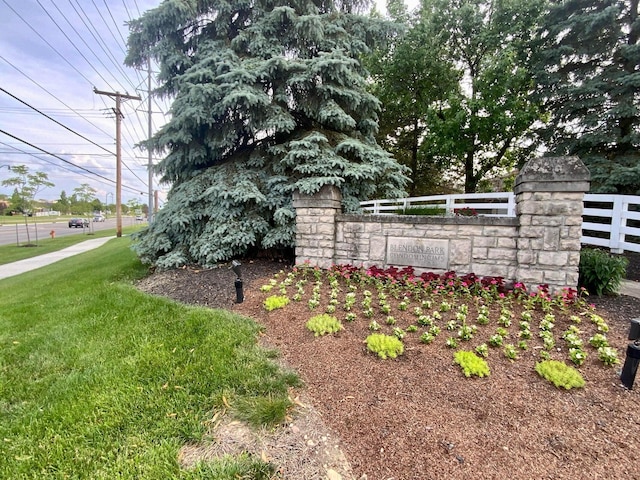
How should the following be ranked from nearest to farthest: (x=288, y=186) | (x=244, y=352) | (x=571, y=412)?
(x=571, y=412), (x=244, y=352), (x=288, y=186)

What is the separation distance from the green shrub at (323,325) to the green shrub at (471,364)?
1.08 m

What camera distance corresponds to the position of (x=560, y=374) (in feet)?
7.10

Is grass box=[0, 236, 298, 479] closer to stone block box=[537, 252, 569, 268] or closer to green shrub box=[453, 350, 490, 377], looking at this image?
green shrub box=[453, 350, 490, 377]

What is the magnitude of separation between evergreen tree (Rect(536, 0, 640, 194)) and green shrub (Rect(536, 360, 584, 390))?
7692 mm

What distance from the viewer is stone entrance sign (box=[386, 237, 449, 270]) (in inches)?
169

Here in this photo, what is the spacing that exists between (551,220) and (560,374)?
2.14 metres

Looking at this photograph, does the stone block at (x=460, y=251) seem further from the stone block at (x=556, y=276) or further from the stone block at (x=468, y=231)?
the stone block at (x=556, y=276)

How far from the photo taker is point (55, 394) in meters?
2.22

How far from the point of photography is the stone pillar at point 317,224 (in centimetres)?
485

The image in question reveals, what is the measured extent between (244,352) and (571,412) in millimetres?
2329

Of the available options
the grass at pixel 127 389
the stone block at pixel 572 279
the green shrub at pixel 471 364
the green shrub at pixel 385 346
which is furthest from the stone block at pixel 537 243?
the grass at pixel 127 389

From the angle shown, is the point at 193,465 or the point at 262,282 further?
the point at 262,282

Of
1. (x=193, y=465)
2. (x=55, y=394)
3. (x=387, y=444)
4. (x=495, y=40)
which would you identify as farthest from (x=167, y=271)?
(x=495, y=40)

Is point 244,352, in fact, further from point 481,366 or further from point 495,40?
point 495,40
